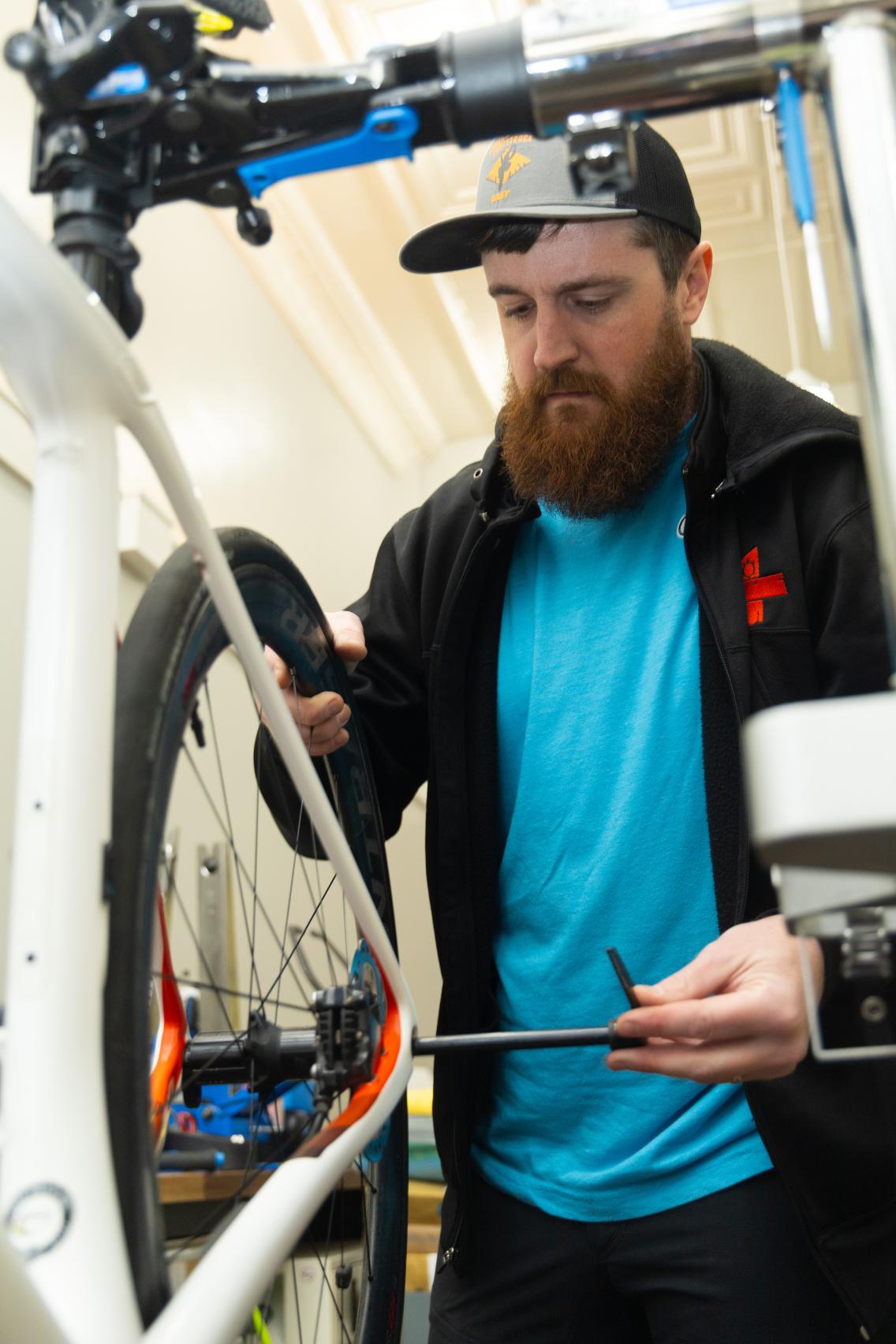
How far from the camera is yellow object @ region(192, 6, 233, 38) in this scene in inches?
20.0

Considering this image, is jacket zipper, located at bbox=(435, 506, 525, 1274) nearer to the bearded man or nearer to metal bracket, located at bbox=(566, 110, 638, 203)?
the bearded man

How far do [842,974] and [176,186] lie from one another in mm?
437

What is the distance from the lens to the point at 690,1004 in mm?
687

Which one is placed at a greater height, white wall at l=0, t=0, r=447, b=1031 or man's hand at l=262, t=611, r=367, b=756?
white wall at l=0, t=0, r=447, b=1031

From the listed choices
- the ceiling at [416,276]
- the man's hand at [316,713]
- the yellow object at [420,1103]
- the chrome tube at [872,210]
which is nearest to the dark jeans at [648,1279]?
the man's hand at [316,713]

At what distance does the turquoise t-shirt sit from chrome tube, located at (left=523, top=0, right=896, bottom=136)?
59 cm

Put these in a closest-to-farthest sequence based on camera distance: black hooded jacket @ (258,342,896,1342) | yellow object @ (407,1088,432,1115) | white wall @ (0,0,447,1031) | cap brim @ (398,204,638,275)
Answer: black hooded jacket @ (258,342,896,1342), cap brim @ (398,204,638,275), white wall @ (0,0,447,1031), yellow object @ (407,1088,432,1115)

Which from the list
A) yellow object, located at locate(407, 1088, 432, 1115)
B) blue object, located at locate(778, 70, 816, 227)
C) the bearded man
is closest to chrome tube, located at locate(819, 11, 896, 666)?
blue object, located at locate(778, 70, 816, 227)

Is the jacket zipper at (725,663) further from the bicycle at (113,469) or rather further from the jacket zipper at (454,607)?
the bicycle at (113,469)

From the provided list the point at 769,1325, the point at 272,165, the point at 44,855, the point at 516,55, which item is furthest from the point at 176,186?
the point at 769,1325

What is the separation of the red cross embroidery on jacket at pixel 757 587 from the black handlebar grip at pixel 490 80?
1.81 ft

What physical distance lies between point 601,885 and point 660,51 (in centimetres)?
68

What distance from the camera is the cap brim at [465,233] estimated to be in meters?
1.09

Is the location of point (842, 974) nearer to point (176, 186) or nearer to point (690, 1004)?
point (690, 1004)
